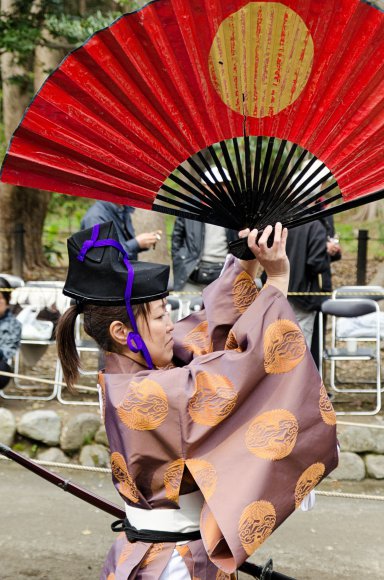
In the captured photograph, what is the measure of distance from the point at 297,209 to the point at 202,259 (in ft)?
14.4

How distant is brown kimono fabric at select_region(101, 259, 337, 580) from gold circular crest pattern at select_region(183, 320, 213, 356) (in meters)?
0.25

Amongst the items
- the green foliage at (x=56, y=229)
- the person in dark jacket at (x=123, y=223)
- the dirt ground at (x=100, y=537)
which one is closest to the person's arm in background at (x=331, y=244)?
the person in dark jacket at (x=123, y=223)

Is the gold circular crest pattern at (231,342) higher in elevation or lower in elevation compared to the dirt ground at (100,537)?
higher

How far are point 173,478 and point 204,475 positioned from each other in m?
0.09

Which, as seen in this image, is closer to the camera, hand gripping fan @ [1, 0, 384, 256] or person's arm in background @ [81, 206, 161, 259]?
hand gripping fan @ [1, 0, 384, 256]

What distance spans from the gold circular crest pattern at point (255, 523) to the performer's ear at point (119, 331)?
61cm

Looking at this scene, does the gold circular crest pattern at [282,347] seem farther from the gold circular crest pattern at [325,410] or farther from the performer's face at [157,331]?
the performer's face at [157,331]

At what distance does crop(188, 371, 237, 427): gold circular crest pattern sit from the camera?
216 centimetres

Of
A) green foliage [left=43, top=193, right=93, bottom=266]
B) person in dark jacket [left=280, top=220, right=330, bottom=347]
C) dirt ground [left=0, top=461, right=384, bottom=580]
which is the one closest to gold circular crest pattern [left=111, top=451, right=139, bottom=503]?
dirt ground [left=0, top=461, right=384, bottom=580]

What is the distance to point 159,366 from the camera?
2.43m

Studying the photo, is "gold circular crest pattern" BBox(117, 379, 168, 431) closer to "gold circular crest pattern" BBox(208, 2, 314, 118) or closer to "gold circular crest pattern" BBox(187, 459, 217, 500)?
"gold circular crest pattern" BBox(187, 459, 217, 500)

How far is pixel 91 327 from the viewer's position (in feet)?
7.97

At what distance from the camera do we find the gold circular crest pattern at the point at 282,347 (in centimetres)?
217

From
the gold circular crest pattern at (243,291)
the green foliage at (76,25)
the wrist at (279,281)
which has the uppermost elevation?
the green foliage at (76,25)
